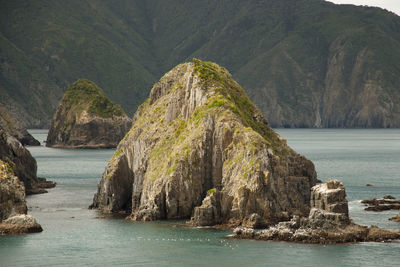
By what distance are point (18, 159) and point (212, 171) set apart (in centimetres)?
4213

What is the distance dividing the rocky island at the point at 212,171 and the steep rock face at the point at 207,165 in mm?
102

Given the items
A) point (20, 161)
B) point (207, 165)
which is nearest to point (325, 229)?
point (207, 165)

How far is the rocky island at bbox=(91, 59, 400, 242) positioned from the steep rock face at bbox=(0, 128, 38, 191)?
20.3 metres

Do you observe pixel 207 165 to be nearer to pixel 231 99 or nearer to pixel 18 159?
pixel 231 99

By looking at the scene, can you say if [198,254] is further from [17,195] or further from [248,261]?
[17,195]

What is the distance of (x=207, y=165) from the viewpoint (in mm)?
73375

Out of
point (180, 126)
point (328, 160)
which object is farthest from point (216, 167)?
point (328, 160)

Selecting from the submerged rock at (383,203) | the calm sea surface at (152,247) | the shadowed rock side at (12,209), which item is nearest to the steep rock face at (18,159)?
the calm sea surface at (152,247)

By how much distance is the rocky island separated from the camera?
67062 millimetres

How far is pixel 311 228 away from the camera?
2373 inches

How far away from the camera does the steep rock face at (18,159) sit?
326ft

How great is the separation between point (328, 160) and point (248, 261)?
11908 cm

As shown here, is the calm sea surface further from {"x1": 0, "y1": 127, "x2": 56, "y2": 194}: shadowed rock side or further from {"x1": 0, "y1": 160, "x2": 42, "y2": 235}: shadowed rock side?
{"x1": 0, "y1": 127, "x2": 56, "y2": 194}: shadowed rock side

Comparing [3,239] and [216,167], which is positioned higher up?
[216,167]
